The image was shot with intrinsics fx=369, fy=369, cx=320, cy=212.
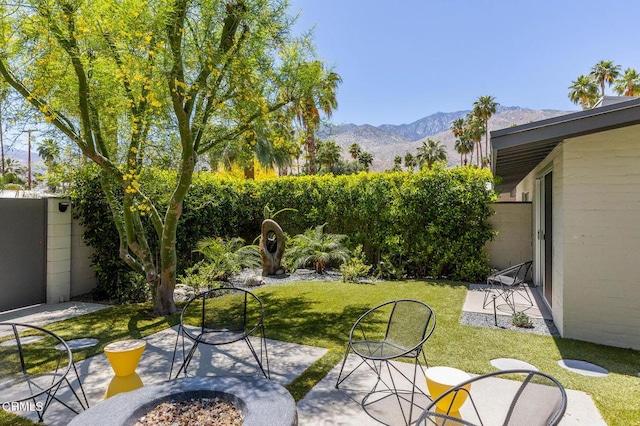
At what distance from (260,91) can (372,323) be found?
400cm

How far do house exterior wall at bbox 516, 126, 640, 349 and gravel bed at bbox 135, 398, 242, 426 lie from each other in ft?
14.8

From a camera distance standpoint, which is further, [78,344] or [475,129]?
[475,129]

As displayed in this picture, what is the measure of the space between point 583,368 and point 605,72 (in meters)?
38.0

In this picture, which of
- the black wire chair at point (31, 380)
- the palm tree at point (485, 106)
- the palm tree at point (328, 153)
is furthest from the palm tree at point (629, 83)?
the black wire chair at point (31, 380)

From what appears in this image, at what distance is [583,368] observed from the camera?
391cm

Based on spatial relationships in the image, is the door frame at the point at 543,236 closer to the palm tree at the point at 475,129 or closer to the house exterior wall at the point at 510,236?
the house exterior wall at the point at 510,236

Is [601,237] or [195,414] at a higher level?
[601,237]

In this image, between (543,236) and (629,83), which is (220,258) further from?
(629,83)

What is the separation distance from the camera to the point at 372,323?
18.1ft

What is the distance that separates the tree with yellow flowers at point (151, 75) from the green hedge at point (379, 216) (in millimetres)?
1386

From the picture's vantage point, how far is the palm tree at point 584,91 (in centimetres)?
3316

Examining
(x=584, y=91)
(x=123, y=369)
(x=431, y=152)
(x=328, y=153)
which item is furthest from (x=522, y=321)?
→ (x=431, y=152)

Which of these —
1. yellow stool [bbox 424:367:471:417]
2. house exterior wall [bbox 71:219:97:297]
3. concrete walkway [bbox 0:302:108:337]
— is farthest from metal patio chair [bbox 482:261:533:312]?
house exterior wall [bbox 71:219:97:297]

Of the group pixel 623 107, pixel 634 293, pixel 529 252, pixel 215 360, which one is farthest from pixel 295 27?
pixel 529 252
